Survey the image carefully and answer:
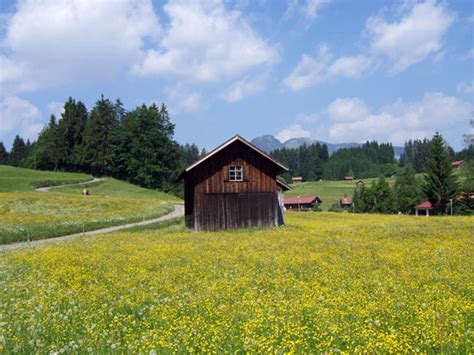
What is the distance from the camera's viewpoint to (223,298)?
1001cm

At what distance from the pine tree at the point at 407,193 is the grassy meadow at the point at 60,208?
61186mm

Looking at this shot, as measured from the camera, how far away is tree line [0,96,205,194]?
113 m

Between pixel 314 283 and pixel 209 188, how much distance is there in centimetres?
2615

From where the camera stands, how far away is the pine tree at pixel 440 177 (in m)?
82.4

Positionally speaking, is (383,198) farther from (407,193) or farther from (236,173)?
(236,173)

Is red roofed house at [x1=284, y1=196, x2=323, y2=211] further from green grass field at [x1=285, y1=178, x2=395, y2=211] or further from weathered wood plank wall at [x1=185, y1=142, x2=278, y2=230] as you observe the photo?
weathered wood plank wall at [x1=185, y1=142, x2=278, y2=230]

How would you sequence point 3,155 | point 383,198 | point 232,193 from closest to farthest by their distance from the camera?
point 232,193 → point 383,198 → point 3,155

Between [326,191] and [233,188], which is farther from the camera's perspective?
[326,191]

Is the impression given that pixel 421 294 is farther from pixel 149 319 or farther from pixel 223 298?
pixel 149 319

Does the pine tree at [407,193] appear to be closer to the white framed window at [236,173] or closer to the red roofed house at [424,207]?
the red roofed house at [424,207]

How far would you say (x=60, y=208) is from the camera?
56.5 meters

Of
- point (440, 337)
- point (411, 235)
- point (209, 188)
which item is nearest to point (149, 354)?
point (440, 337)

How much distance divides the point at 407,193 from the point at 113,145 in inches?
3087

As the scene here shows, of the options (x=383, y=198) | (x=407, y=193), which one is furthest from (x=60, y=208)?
(x=407, y=193)
